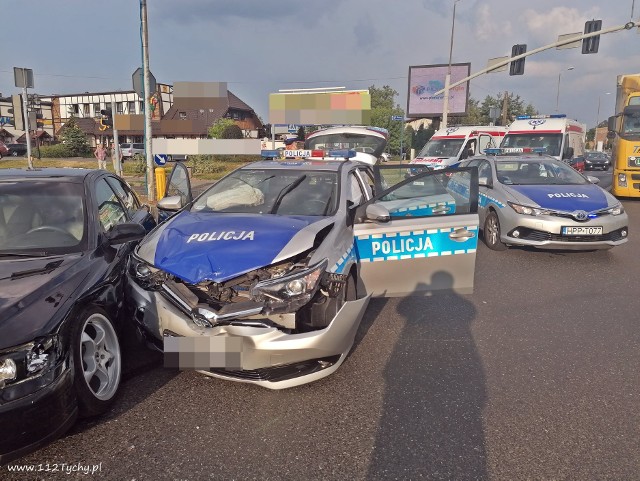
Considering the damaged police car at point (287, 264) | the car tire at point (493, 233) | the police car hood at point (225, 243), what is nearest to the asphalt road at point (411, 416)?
the damaged police car at point (287, 264)

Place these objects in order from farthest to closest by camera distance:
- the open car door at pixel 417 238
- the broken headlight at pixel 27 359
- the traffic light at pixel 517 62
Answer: the traffic light at pixel 517 62 < the open car door at pixel 417 238 < the broken headlight at pixel 27 359

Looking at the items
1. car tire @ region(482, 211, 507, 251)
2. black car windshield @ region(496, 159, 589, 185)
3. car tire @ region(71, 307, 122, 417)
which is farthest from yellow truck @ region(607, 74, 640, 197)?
car tire @ region(71, 307, 122, 417)

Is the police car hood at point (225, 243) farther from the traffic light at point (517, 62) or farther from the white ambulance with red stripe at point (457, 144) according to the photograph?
the traffic light at point (517, 62)

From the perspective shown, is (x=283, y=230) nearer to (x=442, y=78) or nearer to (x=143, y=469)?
(x=143, y=469)

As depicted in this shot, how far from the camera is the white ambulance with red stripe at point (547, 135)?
14.6 metres

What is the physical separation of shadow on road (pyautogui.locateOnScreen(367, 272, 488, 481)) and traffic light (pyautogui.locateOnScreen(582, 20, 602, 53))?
15.5m

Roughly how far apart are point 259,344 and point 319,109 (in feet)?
43.1

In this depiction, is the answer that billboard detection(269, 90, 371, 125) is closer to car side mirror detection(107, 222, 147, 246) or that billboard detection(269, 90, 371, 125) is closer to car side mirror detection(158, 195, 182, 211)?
car side mirror detection(158, 195, 182, 211)

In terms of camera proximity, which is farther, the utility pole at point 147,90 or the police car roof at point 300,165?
the utility pole at point 147,90

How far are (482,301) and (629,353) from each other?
1617 mm

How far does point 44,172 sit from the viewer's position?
4340mm

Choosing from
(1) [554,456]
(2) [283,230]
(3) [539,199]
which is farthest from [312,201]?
(3) [539,199]

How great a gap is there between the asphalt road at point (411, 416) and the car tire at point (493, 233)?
10.2 feet

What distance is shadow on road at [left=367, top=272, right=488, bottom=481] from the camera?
2.62m
